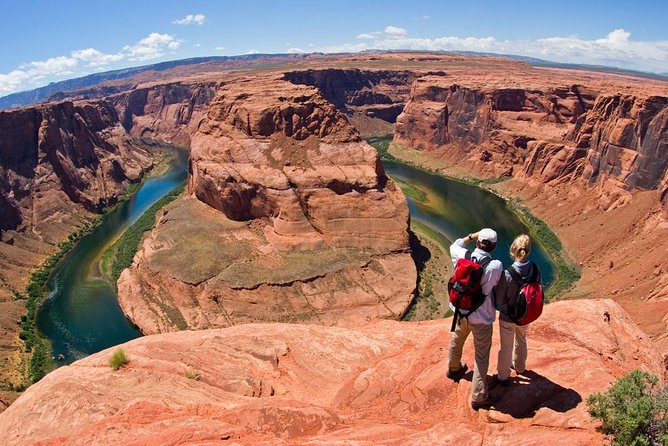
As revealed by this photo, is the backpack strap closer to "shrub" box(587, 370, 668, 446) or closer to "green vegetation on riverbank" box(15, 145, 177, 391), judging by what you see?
"shrub" box(587, 370, 668, 446)

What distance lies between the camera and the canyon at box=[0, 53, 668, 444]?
11148 millimetres

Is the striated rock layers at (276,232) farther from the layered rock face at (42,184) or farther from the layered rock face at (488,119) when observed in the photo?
the layered rock face at (488,119)

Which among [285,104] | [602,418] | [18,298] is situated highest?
[285,104]

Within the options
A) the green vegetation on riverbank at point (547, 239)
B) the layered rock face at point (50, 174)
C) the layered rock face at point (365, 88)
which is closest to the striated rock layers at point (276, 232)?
the green vegetation on riverbank at point (547, 239)

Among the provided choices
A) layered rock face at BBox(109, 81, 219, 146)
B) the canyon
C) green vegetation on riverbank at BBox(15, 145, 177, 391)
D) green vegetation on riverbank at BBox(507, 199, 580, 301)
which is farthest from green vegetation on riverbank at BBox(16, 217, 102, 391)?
layered rock face at BBox(109, 81, 219, 146)

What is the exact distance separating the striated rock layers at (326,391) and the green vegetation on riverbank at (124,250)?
45.2 meters

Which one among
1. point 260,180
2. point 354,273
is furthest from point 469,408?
point 260,180

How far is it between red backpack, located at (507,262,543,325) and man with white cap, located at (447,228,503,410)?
432mm

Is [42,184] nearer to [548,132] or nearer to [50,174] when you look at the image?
[50,174]

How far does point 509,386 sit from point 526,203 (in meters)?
74.9

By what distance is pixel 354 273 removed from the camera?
160 feet

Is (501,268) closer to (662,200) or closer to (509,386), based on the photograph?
(509,386)

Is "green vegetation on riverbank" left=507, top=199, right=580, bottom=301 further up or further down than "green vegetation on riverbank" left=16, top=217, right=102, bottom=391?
further up

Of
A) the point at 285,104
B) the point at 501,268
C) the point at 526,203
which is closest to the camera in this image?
the point at 501,268
